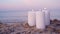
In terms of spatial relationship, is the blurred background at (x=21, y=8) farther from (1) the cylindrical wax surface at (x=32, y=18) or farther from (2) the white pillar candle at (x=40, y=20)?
(2) the white pillar candle at (x=40, y=20)

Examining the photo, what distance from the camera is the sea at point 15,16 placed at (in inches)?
75.4

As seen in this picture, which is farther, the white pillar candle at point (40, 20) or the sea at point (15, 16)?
the sea at point (15, 16)

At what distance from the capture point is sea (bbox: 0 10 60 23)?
1915mm

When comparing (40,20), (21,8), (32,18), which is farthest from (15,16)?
(40,20)

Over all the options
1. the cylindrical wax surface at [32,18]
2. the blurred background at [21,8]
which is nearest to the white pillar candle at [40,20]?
the cylindrical wax surface at [32,18]

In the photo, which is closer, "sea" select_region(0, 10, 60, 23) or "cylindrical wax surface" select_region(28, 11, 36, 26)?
"cylindrical wax surface" select_region(28, 11, 36, 26)

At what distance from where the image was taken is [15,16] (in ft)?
6.51

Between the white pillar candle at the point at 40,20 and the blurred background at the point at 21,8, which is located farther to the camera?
the blurred background at the point at 21,8

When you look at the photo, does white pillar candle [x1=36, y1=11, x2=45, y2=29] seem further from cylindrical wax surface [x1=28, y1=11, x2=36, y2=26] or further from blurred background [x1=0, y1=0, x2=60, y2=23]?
blurred background [x1=0, y1=0, x2=60, y2=23]

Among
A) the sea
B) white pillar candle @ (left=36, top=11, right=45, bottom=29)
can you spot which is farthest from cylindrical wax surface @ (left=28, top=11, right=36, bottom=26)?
the sea

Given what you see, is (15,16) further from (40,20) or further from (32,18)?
(40,20)

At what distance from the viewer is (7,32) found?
1365 mm

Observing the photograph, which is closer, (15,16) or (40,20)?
(40,20)

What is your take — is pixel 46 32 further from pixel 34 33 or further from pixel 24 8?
pixel 24 8
